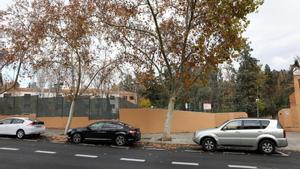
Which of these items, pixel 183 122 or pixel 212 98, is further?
pixel 212 98

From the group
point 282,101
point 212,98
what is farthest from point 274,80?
point 212,98

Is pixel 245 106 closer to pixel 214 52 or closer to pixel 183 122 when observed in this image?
pixel 183 122

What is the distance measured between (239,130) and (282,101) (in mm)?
47754

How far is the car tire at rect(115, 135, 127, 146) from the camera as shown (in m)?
20.9

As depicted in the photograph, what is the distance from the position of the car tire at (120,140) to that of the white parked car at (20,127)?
6504 mm

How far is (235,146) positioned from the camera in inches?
737

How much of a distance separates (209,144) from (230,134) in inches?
45.5

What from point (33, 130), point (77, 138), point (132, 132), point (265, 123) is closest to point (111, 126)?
point (132, 132)

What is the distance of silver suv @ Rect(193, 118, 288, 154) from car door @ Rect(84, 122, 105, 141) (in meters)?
5.47

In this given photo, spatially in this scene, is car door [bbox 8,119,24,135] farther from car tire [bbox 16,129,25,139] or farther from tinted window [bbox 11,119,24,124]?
car tire [bbox 16,129,25,139]

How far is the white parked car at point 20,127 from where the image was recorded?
24.1 meters

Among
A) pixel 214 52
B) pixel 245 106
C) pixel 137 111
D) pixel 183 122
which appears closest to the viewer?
pixel 214 52

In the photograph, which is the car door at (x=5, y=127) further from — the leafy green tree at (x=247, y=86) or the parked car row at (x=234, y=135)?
the leafy green tree at (x=247, y=86)

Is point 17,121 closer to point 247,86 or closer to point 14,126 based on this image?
point 14,126
